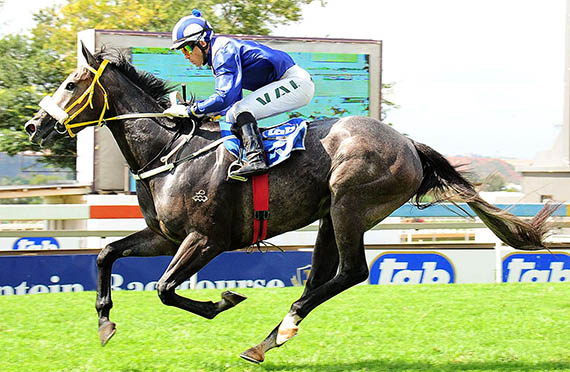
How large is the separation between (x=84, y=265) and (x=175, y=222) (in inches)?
143

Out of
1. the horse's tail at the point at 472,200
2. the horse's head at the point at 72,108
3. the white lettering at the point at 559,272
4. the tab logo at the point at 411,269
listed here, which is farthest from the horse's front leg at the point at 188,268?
the white lettering at the point at 559,272

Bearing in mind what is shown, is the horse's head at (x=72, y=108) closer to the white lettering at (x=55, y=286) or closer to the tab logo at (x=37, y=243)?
the white lettering at (x=55, y=286)

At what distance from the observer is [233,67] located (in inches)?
185

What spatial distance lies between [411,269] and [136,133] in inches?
183

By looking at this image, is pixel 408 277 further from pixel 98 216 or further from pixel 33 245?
pixel 33 245

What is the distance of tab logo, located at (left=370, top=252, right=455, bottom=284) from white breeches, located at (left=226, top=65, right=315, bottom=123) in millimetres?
3884

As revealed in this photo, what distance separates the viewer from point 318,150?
4.91 metres

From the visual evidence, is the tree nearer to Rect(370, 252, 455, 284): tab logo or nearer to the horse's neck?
Rect(370, 252, 455, 284): tab logo

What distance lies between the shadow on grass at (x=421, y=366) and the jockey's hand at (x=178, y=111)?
169 centimetres

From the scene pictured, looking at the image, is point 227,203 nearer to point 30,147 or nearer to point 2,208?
point 2,208

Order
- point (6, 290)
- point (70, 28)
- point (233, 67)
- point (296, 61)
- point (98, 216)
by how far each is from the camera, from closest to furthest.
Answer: point (233, 67) < point (6, 290) < point (98, 216) < point (296, 61) < point (70, 28)

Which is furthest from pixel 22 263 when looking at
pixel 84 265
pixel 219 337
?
pixel 219 337

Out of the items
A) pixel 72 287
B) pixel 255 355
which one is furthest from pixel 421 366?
pixel 72 287

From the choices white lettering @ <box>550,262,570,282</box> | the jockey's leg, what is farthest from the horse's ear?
white lettering @ <box>550,262,570,282</box>
